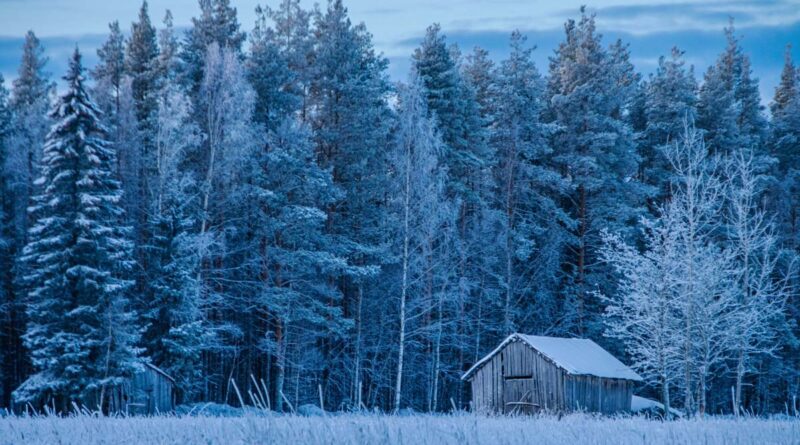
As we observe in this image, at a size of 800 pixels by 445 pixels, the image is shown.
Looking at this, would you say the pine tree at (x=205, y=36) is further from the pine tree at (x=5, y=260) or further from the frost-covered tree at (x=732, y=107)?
the frost-covered tree at (x=732, y=107)

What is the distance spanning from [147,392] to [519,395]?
1455 cm

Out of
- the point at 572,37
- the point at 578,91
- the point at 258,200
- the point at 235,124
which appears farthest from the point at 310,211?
the point at 572,37

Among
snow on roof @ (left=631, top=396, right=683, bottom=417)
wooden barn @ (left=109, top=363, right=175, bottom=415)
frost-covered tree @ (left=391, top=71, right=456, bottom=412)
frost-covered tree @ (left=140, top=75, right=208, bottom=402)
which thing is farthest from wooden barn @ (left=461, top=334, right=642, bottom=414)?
wooden barn @ (left=109, top=363, right=175, bottom=415)

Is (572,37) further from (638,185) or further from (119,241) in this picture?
(119,241)

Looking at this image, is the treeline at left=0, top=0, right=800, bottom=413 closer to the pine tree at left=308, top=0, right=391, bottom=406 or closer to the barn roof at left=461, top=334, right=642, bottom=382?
the pine tree at left=308, top=0, right=391, bottom=406

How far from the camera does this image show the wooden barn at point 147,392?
89.1 ft

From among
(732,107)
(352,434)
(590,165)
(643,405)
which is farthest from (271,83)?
(352,434)

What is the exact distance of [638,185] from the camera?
133 ft

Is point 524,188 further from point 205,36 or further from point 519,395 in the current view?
point 205,36

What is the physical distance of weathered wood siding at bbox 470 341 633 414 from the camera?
96.7 feet

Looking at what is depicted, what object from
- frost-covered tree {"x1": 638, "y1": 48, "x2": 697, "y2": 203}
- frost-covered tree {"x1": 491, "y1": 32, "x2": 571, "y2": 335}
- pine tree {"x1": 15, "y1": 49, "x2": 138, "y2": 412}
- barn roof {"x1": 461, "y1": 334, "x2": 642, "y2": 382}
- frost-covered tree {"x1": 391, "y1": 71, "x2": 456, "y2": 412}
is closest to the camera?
pine tree {"x1": 15, "y1": 49, "x2": 138, "y2": 412}

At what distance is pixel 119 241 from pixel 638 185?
2655 cm

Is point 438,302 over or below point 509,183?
below

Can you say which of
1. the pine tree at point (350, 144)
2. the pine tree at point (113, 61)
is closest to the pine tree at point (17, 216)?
the pine tree at point (113, 61)
